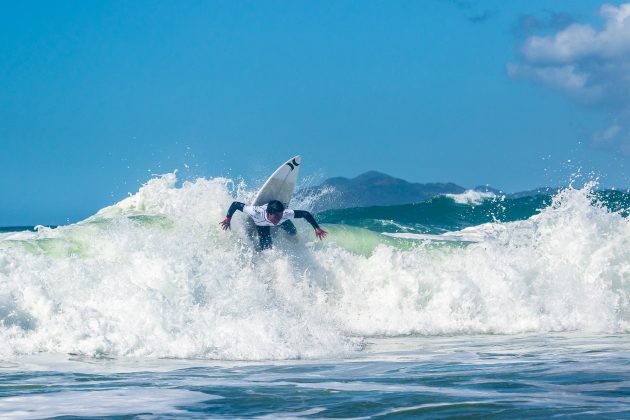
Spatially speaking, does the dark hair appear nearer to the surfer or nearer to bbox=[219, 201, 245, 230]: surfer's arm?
the surfer

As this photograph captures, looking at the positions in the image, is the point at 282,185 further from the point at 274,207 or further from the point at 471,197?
the point at 471,197

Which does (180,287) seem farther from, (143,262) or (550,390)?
(550,390)

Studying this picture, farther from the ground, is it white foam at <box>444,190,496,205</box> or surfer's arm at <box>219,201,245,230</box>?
white foam at <box>444,190,496,205</box>

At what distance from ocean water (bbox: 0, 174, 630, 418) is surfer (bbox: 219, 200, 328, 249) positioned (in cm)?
32

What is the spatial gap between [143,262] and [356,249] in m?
5.37

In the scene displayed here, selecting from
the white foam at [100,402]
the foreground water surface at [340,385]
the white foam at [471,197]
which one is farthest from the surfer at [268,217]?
the white foam at [471,197]

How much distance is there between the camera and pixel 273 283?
13.7 metres

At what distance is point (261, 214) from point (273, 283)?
1.24 meters

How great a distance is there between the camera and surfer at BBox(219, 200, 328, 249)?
509 inches

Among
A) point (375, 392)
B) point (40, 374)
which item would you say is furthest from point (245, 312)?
point (375, 392)

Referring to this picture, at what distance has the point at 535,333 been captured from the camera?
1238 centimetres

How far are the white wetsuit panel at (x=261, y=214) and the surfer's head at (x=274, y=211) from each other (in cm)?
16

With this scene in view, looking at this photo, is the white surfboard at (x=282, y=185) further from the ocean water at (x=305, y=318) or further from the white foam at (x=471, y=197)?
the white foam at (x=471, y=197)

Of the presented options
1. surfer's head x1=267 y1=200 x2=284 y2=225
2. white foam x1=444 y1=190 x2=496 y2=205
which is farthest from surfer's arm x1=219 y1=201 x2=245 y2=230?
white foam x1=444 y1=190 x2=496 y2=205
